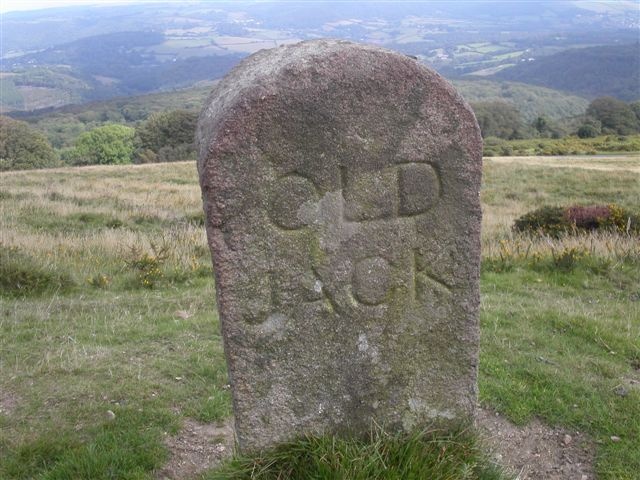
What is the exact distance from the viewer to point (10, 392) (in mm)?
4863

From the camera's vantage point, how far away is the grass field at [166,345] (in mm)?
4203

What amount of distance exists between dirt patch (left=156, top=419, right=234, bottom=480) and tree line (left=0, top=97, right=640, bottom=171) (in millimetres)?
40090

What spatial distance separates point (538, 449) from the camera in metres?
4.29

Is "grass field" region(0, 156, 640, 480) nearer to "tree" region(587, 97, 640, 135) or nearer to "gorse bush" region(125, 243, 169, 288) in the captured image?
"gorse bush" region(125, 243, 169, 288)

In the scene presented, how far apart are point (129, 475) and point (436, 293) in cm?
204

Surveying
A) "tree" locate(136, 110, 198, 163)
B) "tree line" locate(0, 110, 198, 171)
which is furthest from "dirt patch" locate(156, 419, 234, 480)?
"tree" locate(136, 110, 198, 163)

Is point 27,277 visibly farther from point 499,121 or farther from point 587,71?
point 587,71

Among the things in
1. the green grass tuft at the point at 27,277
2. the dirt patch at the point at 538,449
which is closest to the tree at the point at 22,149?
the green grass tuft at the point at 27,277

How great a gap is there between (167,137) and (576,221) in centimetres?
4203

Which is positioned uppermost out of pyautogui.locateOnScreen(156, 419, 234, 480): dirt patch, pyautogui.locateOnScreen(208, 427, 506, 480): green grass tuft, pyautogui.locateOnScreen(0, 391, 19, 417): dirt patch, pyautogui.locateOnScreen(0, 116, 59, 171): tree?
pyautogui.locateOnScreen(208, 427, 506, 480): green grass tuft

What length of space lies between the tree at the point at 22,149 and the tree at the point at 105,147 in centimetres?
591

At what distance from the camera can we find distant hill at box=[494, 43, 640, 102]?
9381 cm

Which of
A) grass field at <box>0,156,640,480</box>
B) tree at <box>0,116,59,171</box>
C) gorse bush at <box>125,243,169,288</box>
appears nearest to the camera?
grass field at <box>0,156,640,480</box>

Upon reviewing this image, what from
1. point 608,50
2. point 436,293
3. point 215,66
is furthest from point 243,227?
point 215,66
